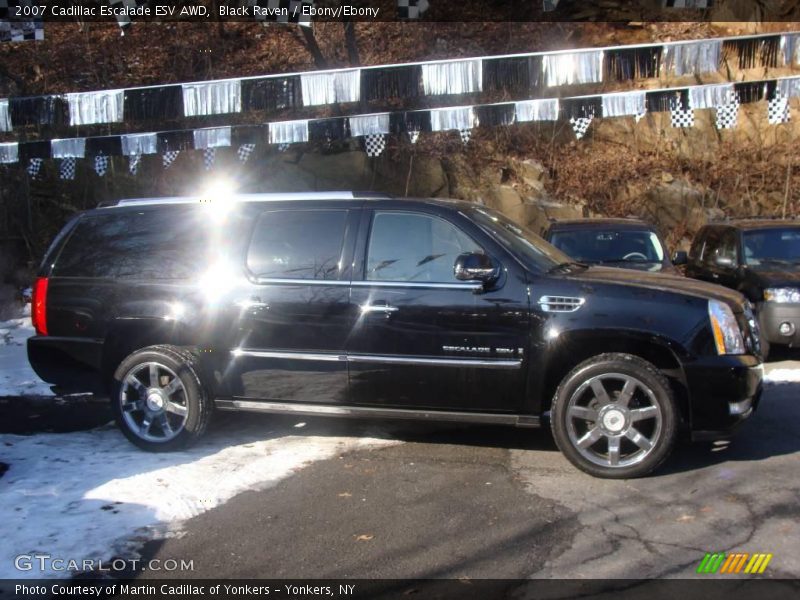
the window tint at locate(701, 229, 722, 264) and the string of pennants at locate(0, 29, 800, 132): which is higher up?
the string of pennants at locate(0, 29, 800, 132)

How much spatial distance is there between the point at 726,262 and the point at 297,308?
20.3 ft

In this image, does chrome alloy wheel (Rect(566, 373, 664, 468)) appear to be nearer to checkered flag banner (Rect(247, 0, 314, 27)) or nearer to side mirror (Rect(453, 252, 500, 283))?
side mirror (Rect(453, 252, 500, 283))

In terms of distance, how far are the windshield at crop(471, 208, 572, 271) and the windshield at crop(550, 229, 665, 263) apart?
3.61m

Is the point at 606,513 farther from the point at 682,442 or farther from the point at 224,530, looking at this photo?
the point at 224,530

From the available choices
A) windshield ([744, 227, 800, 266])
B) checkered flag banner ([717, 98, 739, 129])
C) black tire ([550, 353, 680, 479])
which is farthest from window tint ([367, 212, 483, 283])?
checkered flag banner ([717, 98, 739, 129])

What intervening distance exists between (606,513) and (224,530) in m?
2.20

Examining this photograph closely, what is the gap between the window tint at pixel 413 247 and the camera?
5523 mm

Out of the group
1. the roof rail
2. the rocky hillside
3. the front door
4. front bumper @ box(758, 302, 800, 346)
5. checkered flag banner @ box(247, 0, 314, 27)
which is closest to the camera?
the front door

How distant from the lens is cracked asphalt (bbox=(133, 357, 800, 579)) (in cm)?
394

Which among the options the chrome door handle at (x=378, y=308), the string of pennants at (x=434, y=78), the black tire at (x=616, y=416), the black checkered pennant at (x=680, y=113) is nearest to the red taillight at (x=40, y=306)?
the chrome door handle at (x=378, y=308)

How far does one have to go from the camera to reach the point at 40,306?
6309 mm

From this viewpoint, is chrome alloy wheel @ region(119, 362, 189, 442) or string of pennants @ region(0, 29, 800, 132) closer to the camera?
chrome alloy wheel @ region(119, 362, 189, 442)

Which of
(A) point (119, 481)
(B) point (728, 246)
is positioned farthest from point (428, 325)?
(B) point (728, 246)

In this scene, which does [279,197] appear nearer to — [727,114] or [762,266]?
[762,266]
